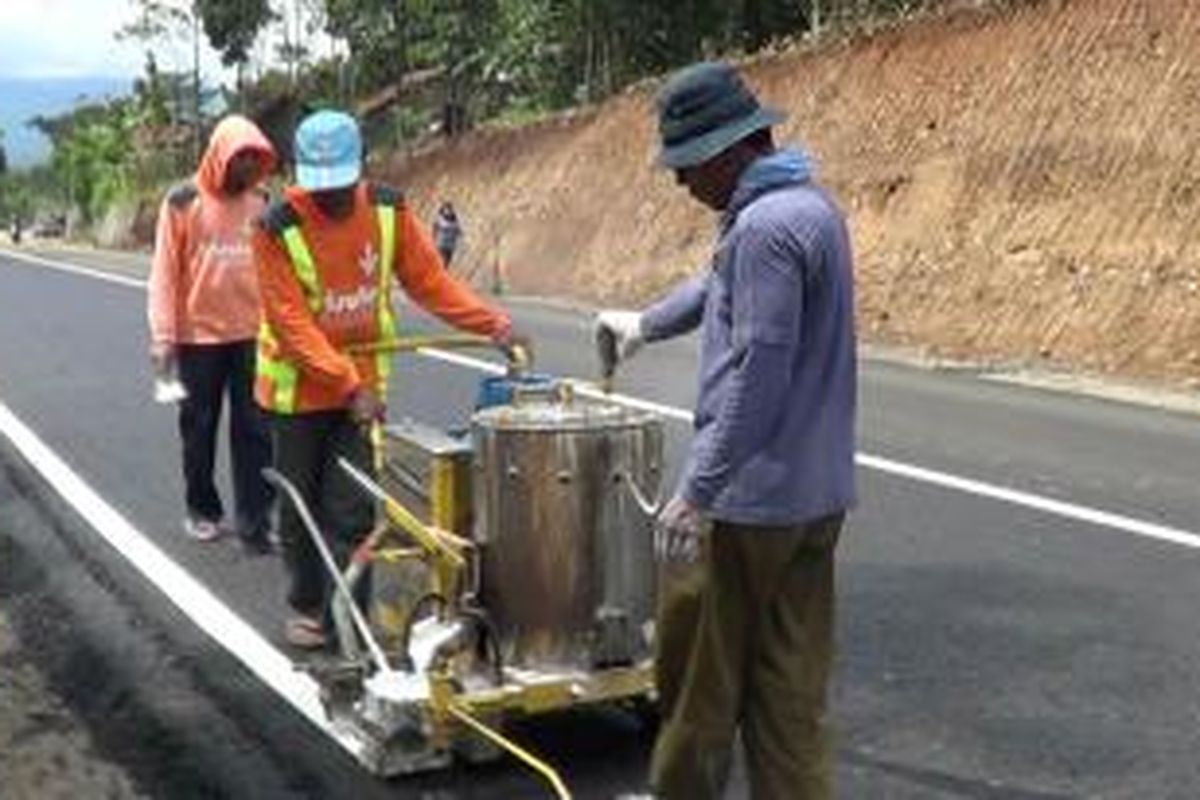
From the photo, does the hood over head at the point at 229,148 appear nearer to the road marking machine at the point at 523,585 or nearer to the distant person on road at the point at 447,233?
the road marking machine at the point at 523,585

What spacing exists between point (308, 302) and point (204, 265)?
2444 mm

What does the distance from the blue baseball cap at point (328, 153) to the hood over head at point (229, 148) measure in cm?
224

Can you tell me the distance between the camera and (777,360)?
466cm

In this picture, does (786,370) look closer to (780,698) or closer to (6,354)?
(780,698)

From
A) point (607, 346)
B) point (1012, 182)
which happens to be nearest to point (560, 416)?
point (607, 346)

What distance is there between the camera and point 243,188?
9.48 m

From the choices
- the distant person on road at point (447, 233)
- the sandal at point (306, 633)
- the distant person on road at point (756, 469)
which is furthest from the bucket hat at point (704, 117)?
the distant person on road at point (447, 233)

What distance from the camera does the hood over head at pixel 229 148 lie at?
9.20 metres

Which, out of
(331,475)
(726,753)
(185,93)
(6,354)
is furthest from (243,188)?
(185,93)

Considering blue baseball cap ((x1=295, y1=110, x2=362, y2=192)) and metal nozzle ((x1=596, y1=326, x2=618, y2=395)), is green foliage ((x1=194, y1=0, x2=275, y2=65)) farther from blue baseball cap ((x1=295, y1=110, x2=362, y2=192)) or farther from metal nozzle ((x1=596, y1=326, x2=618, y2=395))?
metal nozzle ((x1=596, y1=326, x2=618, y2=395))

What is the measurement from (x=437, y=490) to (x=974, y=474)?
18.9 ft

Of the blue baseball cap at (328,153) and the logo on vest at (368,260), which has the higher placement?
the blue baseball cap at (328,153)

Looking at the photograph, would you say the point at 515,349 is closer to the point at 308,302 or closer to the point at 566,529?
the point at 308,302

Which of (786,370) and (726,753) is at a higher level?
(786,370)
